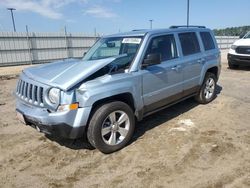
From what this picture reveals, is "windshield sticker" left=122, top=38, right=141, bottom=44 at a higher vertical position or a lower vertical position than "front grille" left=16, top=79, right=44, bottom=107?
higher

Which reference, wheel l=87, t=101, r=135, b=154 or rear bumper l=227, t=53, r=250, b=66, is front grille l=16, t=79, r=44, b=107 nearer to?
wheel l=87, t=101, r=135, b=154

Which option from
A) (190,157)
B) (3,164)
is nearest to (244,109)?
(190,157)

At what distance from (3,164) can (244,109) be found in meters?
5.09

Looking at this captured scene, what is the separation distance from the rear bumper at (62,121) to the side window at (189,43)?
2711mm

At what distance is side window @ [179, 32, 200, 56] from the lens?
5227 millimetres

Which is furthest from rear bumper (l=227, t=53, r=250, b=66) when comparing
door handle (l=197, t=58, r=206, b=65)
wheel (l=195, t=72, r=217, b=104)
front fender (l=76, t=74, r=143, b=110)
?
front fender (l=76, t=74, r=143, b=110)

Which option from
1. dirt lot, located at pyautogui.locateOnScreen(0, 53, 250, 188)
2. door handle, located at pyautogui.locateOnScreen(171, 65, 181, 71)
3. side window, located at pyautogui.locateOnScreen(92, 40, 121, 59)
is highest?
side window, located at pyautogui.locateOnScreen(92, 40, 121, 59)

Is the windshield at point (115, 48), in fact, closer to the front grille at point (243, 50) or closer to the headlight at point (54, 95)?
the headlight at point (54, 95)

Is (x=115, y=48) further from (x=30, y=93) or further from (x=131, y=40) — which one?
(x=30, y=93)

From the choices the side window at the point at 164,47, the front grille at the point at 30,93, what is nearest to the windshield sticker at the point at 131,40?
the side window at the point at 164,47

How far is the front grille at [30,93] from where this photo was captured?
3676 millimetres

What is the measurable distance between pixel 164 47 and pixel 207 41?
189cm

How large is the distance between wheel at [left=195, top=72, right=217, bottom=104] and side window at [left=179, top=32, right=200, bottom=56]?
87cm

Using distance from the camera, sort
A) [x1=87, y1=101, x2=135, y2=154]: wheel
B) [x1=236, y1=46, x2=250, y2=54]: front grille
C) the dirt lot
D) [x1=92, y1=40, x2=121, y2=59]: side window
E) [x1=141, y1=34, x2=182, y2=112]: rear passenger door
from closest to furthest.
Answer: the dirt lot, [x1=87, y1=101, x2=135, y2=154]: wheel, [x1=141, y1=34, x2=182, y2=112]: rear passenger door, [x1=92, y1=40, x2=121, y2=59]: side window, [x1=236, y1=46, x2=250, y2=54]: front grille
